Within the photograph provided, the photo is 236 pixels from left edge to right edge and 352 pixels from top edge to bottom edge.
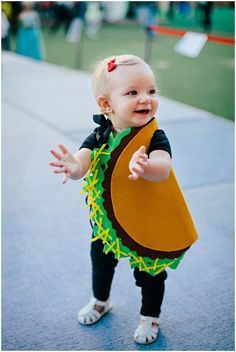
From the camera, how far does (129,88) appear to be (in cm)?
152

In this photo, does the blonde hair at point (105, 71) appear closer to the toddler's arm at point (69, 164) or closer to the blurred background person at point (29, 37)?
the toddler's arm at point (69, 164)

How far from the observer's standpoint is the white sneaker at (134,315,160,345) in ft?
6.13

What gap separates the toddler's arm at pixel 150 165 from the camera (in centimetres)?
139

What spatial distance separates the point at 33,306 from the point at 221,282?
0.92m

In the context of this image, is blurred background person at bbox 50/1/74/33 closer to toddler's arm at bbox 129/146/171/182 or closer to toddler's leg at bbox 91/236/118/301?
toddler's leg at bbox 91/236/118/301

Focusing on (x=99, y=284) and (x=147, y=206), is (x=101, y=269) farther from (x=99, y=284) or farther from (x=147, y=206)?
(x=147, y=206)

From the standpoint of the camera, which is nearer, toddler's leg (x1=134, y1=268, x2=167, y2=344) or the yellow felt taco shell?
the yellow felt taco shell

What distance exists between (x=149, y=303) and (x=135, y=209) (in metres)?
0.48

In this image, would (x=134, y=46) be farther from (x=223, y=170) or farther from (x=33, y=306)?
(x=33, y=306)

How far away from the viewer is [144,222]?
5.35 feet

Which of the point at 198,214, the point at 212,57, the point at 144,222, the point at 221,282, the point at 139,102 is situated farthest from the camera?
the point at 212,57

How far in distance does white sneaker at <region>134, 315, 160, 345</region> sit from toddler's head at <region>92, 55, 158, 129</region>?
833 millimetres

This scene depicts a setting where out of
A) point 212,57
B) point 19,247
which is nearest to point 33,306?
point 19,247

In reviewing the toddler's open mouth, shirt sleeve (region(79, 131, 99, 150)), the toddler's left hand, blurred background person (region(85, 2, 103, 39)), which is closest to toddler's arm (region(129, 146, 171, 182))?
the toddler's left hand
